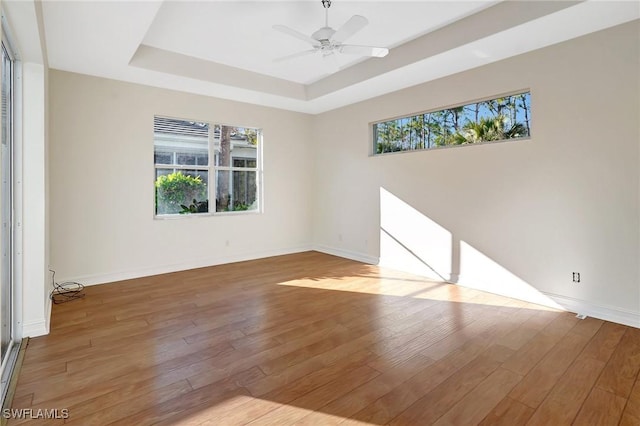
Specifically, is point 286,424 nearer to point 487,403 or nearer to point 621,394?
point 487,403

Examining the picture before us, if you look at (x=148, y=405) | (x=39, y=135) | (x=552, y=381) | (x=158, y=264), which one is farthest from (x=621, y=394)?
(x=158, y=264)

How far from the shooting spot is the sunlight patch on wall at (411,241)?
14.8 ft

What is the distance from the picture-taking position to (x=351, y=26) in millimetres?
2900

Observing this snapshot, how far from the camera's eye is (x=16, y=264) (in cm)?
267

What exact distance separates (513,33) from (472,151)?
1.35 metres

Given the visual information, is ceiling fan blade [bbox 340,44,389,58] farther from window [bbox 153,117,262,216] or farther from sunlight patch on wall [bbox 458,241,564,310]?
window [bbox 153,117,262,216]

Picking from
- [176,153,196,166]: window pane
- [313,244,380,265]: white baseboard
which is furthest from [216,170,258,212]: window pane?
[313,244,380,265]: white baseboard

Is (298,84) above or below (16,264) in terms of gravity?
above

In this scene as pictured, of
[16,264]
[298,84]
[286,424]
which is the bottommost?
[286,424]

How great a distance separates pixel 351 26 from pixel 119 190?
12.0 feet

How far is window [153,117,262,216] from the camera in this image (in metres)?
4.94

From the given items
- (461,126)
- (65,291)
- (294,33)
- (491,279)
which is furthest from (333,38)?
(65,291)

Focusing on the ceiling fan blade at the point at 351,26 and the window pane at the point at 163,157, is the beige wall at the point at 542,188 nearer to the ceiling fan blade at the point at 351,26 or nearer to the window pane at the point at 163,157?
the ceiling fan blade at the point at 351,26

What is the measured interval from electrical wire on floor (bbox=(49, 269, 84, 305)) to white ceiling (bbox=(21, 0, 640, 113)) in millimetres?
2611
